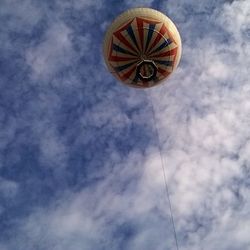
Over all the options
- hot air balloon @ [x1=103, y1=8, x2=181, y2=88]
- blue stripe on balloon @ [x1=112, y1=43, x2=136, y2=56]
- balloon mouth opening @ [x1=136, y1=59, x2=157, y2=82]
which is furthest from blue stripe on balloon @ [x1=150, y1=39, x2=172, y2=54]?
blue stripe on balloon @ [x1=112, y1=43, x2=136, y2=56]

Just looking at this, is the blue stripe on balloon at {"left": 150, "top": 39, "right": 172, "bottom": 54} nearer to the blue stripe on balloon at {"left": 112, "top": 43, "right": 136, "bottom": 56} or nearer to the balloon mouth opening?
the balloon mouth opening

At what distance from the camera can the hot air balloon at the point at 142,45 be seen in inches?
939

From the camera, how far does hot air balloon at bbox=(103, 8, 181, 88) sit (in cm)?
2386

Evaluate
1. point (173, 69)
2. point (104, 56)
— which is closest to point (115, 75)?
point (104, 56)

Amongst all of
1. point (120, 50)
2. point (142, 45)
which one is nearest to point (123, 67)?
point (120, 50)

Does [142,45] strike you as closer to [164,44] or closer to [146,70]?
[164,44]

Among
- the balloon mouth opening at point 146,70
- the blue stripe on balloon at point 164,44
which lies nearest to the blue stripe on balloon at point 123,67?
the balloon mouth opening at point 146,70

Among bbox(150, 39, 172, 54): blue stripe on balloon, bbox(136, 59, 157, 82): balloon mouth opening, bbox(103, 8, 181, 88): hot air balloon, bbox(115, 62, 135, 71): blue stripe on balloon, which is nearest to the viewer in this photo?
bbox(103, 8, 181, 88): hot air balloon

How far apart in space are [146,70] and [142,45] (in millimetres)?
1344

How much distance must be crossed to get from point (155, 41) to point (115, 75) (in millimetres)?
3157

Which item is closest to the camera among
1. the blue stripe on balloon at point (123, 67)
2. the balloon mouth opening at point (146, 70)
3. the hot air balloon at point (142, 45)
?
the hot air balloon at point (142, 45)

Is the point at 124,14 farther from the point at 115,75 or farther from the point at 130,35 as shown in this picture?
the point at 115,75

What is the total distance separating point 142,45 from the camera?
78.5 ft

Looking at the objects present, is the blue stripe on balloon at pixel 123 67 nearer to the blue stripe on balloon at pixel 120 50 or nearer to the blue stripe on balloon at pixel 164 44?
the blue stripe on balloon at pixel 120 50
